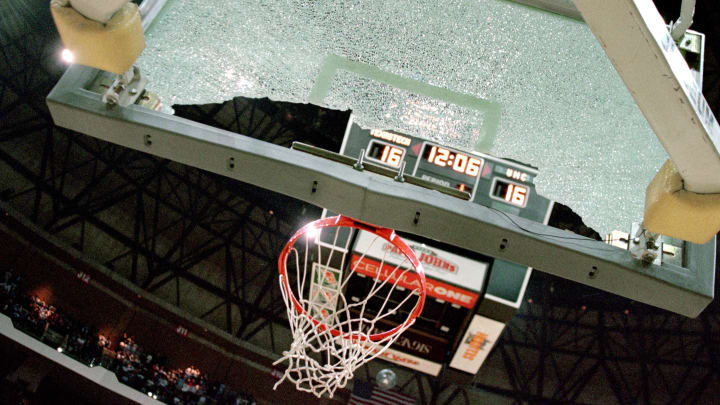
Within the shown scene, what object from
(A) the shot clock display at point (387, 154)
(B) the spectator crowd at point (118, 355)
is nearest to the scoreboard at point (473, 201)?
(A) the shot clock display at point (387, 154)

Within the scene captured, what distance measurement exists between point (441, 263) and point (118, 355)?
6.63 meters

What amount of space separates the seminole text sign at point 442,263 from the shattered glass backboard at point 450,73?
3.39 m

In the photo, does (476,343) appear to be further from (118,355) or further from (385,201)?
(118,355)

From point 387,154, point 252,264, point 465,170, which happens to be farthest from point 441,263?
point 252,264

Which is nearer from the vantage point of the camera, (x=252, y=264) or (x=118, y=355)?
(x=118, y=355)

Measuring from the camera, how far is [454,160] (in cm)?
621

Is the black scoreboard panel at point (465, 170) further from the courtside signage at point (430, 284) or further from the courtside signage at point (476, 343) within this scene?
the courtside signage at point (476, 343)

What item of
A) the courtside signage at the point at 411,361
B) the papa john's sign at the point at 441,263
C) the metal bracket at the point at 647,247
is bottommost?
the courtside signage at the point at 411,361

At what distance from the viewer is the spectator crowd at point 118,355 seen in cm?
949

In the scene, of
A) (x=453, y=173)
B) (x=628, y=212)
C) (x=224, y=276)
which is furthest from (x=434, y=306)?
(x=224, y=276)

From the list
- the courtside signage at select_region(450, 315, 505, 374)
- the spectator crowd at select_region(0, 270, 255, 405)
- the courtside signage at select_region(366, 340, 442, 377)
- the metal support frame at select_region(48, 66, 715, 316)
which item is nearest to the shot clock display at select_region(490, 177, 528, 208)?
the courtside signage at select_region(450, 315, 505, 374)

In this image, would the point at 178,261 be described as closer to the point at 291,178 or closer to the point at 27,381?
the point at 27,381

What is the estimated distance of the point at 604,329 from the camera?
1059 centimetres

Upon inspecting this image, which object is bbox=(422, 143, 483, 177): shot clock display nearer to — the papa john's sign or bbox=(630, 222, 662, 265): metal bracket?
the papa john's sign
